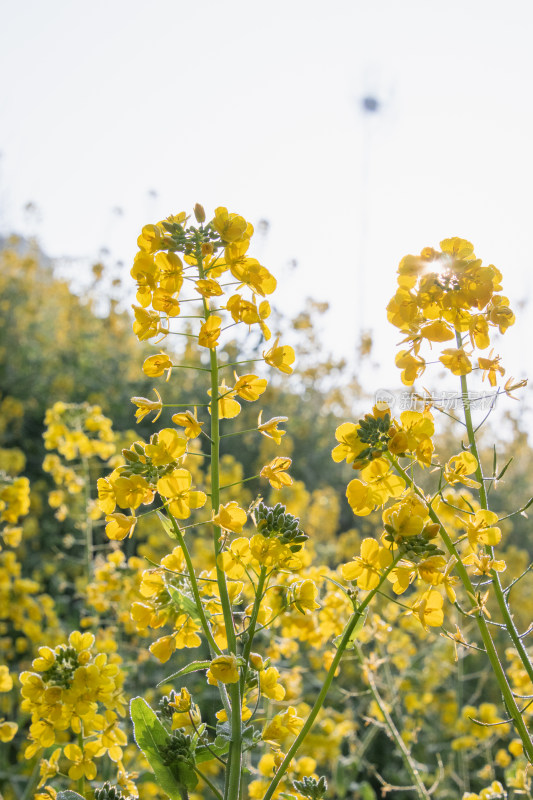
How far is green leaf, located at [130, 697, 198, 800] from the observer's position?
101 cm

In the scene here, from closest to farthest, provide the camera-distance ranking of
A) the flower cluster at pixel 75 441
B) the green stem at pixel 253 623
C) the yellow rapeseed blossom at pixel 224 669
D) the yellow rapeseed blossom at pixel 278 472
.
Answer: the yellow rapeseed blossom at pixel 224 669 → the green stem at pixel 253 623 → the yellow rapeseed blossom at pixel 278 472 → the flower cluster at pixel 75 441

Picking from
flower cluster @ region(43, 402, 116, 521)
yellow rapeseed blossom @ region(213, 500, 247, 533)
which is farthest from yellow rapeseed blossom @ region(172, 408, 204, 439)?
flower cluster @ region(43, 402, 116, 521)

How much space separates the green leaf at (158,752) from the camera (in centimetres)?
101

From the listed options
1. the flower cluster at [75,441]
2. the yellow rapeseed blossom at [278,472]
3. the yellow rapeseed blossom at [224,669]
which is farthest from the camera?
the flower cluster at [75,441]

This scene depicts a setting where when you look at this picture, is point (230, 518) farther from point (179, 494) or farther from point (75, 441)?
point (75, 441)

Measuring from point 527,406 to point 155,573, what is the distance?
29.2 ft

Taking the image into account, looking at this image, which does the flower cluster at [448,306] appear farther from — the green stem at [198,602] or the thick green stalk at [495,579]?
the green stem at [198,602]

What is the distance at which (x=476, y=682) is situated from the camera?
4965mm

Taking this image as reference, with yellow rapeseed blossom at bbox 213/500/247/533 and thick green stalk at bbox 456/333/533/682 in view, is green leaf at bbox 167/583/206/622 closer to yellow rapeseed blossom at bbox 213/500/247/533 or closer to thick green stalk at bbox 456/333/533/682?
yellow rapeseed blossom at bbox 213/500/247/533

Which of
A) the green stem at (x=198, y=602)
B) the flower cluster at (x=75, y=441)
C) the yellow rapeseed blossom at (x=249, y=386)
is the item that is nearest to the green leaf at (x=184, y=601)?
the green stem at (x=198, y=602)

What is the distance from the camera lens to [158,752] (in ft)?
3.39

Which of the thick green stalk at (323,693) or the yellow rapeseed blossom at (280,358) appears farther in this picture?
the yellow rapeseed blossom at (280,358)

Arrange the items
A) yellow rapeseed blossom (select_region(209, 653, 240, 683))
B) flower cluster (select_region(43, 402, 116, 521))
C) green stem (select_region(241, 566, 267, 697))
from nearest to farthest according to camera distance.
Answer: yellow rapeseed blossom (select_region(209, 653, 240, 683)) < green stem (select_region(241, 566, 267, 697)) < flower cluster (select_region(43, 402, 116, 521))

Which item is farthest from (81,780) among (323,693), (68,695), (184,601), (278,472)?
(278,472)
